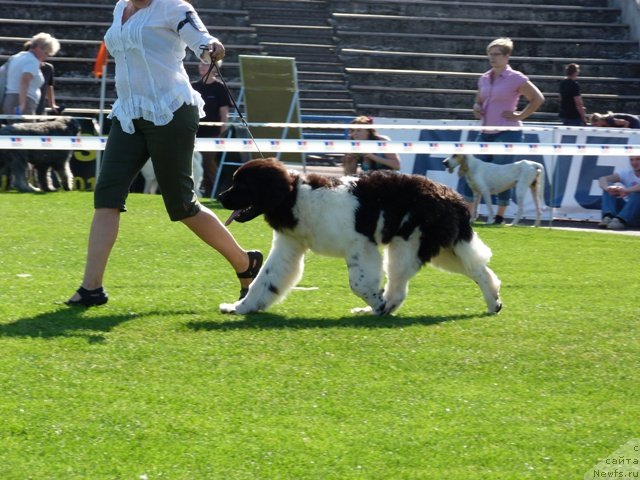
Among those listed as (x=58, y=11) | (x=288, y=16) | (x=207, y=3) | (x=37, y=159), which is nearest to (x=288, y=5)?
(x=288, y=16)

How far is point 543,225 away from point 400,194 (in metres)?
8.19

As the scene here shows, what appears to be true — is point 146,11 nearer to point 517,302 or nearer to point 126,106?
point 126,106

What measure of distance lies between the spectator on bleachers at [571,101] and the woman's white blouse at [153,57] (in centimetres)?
1300

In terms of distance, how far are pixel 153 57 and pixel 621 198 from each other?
943cm

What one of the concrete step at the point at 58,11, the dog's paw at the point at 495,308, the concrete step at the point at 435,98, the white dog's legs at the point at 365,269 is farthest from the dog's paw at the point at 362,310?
the concrete step at the point at 58,11

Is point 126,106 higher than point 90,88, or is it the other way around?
point 126,106

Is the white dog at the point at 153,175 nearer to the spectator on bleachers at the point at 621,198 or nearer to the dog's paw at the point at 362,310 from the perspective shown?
the spectator on bleachers at the point at 621,198

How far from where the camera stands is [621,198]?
14805 mm

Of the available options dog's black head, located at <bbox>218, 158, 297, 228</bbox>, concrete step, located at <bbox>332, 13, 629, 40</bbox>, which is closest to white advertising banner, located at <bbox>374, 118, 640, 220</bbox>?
dog's black head, located at <bbox>218, 158, 297, 228</bbox>

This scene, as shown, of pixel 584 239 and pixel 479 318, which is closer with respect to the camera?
pixel 479 318

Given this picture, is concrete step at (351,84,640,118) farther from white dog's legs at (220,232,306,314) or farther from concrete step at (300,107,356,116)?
white dog's legs at (220,232,306,314)

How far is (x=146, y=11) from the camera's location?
6.66m

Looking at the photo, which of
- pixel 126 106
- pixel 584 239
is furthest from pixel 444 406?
pixel 584 239

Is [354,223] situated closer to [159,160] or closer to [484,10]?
[159,160]
